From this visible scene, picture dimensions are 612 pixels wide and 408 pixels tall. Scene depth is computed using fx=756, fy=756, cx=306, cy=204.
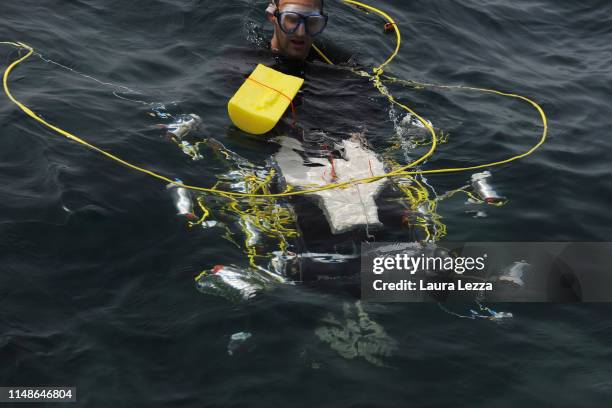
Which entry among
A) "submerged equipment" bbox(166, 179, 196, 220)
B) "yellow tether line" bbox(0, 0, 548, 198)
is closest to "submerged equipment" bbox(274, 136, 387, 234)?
"yellow tether line" bbox(0, 0, 548, 198)

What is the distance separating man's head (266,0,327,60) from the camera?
682 centimetres

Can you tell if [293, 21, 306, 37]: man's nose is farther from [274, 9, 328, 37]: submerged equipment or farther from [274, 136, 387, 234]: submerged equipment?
[274, 136, 387, 234]: submerged equipment

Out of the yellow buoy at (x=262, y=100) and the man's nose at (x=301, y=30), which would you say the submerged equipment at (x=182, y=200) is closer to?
the yellow buoy at (x=262, y=100)

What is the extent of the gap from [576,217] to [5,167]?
429 cm

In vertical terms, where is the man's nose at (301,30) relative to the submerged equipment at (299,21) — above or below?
below

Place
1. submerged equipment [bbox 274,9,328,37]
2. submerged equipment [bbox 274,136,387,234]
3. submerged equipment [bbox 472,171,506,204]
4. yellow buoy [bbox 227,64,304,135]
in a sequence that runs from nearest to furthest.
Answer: submerged equipment [bbox 274,136,387,234]
submerged equipment [bbox 472,171,506,204]
yellow buoy [bbox 227,64,304,135]
submerged equipment [bbox 274,9,328,37]

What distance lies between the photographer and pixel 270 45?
757 centimetres

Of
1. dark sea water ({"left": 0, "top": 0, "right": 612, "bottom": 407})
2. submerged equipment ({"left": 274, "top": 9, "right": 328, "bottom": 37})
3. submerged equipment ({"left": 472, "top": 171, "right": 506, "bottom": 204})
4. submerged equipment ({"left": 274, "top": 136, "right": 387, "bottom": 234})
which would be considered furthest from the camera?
submerged equipment ({"left": 274, "top": 9, "right": 328, "bottom": 37})

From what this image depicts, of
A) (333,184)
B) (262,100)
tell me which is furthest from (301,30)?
(333,184)

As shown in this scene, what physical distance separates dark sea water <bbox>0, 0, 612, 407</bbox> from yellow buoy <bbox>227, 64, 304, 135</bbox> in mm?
241

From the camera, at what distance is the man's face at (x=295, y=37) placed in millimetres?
6824

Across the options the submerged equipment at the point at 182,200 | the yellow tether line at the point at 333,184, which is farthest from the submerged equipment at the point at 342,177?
the submerged equipment at the point at 182,200

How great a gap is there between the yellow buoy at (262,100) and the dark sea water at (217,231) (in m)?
0.24

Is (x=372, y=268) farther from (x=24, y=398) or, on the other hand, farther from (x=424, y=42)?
(x=424, y=42)
